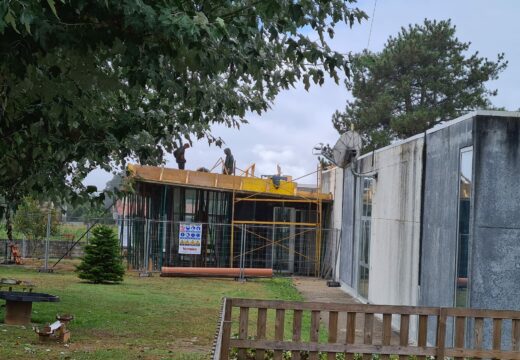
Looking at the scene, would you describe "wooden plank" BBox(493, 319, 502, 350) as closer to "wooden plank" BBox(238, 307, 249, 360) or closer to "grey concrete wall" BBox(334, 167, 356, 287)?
"wooden plank" BBox(238, 307, 249, 360)

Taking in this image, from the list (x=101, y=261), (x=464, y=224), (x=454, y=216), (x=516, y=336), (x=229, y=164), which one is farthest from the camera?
(x=229, y=164)

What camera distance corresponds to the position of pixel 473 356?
8.78 metres

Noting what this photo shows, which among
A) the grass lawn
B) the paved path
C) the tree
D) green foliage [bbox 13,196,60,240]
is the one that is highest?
the tree

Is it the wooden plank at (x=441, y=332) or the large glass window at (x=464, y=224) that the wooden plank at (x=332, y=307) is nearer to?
the wooden plank at (x=441, y=332)

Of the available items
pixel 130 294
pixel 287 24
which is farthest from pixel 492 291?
pixel 130 294

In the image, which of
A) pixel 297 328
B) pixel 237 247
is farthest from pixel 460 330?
pixel 237 247

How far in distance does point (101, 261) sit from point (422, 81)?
26.1 meters

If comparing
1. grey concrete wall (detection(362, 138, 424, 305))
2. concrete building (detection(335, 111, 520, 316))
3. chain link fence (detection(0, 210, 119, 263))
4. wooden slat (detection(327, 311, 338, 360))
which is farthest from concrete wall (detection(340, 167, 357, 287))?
wooden slat (detection(327, 311, 338, 360))

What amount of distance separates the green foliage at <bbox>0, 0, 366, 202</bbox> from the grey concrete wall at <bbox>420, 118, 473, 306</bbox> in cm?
382

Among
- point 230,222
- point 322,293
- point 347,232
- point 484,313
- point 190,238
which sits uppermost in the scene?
point 230,222

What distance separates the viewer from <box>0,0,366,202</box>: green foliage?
5.00 metres

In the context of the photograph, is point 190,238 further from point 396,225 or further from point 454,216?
point 454,216

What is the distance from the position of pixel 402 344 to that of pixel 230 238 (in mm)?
20092

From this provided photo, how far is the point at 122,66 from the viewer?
5758 mm
